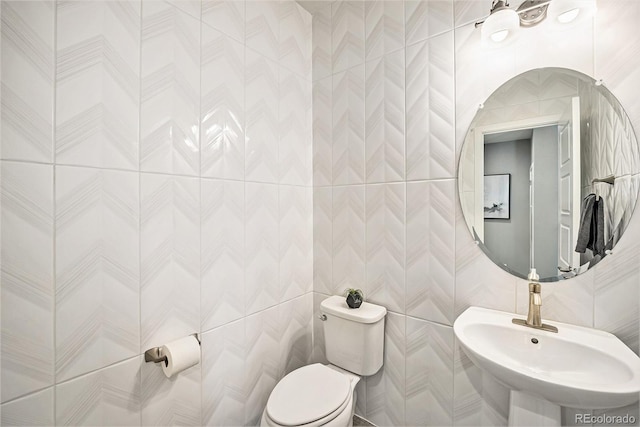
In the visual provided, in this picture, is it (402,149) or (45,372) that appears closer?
(45,372)

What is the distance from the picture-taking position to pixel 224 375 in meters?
1.32

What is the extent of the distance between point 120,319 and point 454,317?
1311mm

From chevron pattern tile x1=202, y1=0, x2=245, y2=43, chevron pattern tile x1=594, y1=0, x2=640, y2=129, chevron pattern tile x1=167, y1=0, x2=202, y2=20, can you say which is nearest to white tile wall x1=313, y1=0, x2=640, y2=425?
chevron pattern tile x1=594, y1=0, x2=640, y2=129

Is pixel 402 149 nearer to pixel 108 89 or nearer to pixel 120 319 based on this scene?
pixel 108 89

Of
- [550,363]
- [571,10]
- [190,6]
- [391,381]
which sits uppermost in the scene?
[190,6]

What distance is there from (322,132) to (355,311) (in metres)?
1.00

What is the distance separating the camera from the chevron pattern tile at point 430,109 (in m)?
1.29

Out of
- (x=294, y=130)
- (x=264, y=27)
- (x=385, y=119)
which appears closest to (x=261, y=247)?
(x=294, y=130)

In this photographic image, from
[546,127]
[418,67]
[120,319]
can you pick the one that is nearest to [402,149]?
[418,67]

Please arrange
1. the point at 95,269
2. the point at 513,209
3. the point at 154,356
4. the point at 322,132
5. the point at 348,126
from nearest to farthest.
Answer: the point at 95,269 < the point at 154,356 < the point at 513,209 < the point at 348,126 < the point at 322,132

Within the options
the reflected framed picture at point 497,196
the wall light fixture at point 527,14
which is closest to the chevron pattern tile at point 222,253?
the reflected framed picture at point 497,196

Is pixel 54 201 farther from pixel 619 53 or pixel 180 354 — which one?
pixel 619 53

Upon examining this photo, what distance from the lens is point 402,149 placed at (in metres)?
1.42

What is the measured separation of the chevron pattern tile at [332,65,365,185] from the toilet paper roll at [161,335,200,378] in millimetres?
1041
